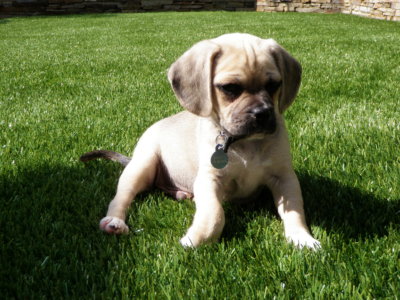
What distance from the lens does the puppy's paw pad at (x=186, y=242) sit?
2598 mm

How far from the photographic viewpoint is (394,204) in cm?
302

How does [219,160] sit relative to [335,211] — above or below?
above

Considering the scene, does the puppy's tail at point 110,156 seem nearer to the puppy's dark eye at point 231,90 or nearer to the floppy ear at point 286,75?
the puppy's dark eye at point 231,90

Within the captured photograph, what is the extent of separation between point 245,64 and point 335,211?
1122 mm

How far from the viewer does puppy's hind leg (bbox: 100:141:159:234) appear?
2896 mm

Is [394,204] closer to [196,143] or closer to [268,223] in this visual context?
[268,223]

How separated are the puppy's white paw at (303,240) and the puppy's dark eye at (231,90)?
89 cm

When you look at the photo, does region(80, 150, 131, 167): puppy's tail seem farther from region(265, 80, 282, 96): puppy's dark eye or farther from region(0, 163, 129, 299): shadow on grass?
region(265, 80, 282, 96): puppy's dark eye

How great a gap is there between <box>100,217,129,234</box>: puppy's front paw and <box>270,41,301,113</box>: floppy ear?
1260 mm

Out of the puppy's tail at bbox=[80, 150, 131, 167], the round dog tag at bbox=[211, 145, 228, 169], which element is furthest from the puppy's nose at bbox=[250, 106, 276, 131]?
the puppy's tail at bbox=[80, 150, 131, 167]

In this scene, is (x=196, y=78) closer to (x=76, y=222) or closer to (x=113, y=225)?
(x=113, y=225)

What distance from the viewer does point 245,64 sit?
2.79m

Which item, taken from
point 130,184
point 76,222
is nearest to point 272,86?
point 130,184

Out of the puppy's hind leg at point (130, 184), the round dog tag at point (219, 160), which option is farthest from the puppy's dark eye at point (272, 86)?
the puppy's hind leg at point (130, 184)
